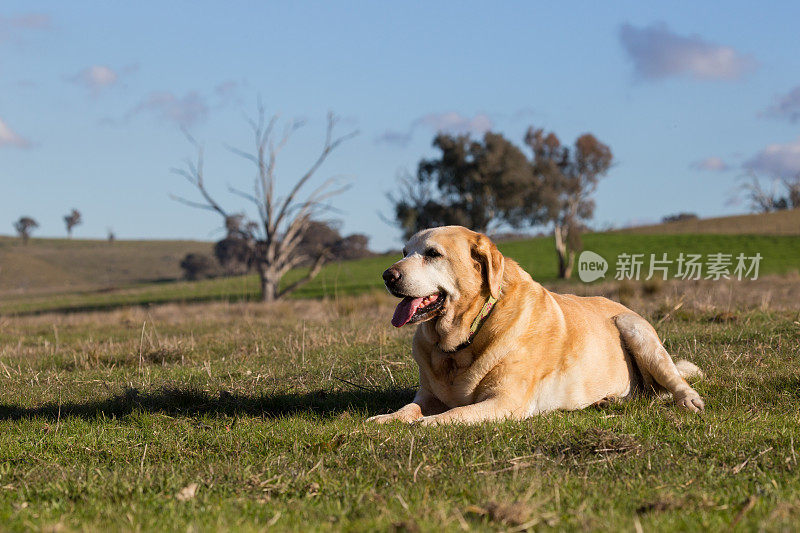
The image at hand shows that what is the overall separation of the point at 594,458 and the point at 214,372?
486 centimetres

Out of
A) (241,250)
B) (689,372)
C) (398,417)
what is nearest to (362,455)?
(398,417)

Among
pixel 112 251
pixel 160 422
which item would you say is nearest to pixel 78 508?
pixel 160 422

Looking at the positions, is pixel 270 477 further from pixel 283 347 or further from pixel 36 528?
pixel 283 347

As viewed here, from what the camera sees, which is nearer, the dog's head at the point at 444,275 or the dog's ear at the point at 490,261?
the dog's head at the point at 444,275

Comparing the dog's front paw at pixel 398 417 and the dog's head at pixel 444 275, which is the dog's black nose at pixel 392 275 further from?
the dog's front paw at pixel 398 417

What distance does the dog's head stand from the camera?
5.30 meters

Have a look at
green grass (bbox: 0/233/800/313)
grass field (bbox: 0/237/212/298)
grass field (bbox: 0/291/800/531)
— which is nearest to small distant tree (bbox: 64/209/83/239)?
grass field (bbox: 0/237/212/298)

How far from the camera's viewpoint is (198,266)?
9006cm

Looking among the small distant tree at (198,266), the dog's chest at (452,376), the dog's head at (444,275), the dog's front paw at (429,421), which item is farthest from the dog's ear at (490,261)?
the small distant tree at (198,266)

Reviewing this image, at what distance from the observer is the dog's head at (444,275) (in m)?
5.30

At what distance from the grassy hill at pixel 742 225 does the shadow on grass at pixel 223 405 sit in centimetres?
6590

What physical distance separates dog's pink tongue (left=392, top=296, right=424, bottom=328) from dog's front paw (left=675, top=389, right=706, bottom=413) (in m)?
2.39

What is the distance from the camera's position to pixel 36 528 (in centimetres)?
290

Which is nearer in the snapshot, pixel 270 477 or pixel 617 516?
pixel 617 516
